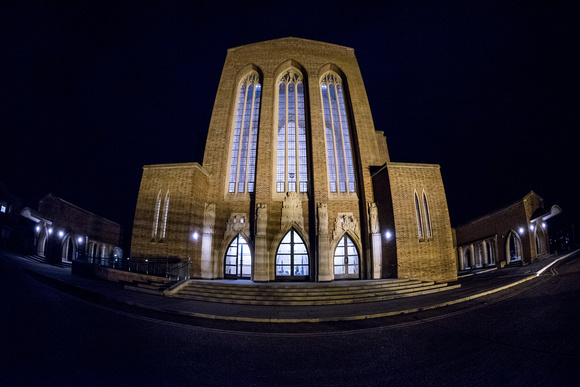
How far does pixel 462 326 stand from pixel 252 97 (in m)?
19.3

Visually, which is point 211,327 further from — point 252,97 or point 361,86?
point 361,86

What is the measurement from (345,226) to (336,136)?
704 cm

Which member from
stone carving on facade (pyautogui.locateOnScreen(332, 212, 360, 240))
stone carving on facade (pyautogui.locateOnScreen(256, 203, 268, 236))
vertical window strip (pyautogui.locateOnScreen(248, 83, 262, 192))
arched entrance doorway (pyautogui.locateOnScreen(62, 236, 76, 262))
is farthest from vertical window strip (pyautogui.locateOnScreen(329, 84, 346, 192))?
arched entrance doorway (pyautogui.locateOnScreen(62, 236, 76, 262))

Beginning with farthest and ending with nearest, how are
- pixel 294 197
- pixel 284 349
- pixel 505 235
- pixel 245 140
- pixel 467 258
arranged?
pixel 467 258 → pixel 505 235 → pixel 245 140 → pixel 294 197 → pixel 284 349

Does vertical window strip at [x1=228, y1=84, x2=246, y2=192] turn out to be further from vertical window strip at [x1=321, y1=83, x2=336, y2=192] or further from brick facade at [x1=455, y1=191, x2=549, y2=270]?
brick facade at [x1=455, y1=191, x2=549, y2=270]

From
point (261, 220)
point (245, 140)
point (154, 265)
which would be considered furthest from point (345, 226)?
point (154, 265)

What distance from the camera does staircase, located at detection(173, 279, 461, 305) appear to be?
909 cm

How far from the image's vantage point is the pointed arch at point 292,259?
15.4m

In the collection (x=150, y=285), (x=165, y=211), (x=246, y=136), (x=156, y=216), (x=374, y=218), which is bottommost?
(x=150, y=285)

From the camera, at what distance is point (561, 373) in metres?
2.75

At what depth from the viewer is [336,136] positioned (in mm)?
18031

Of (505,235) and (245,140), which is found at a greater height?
(245,140)

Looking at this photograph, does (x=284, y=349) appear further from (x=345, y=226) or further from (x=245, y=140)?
(x=245, y=140)

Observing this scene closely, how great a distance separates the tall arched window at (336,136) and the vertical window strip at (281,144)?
325 centimetres
